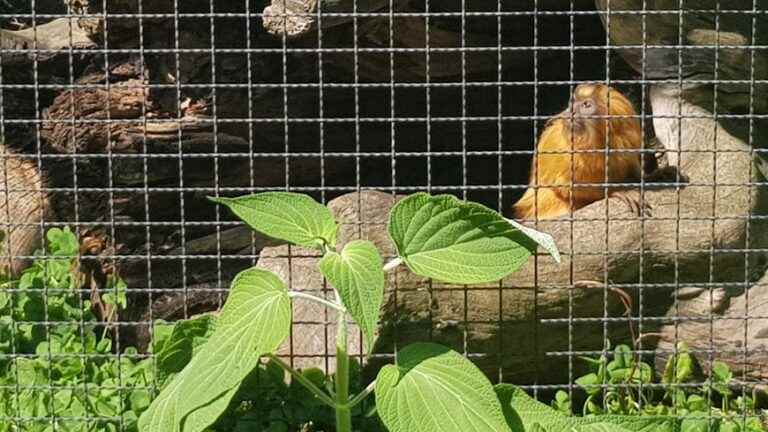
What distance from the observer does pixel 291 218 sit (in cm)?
362

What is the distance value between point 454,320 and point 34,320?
1.56m

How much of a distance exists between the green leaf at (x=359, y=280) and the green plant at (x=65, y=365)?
23.3 inches

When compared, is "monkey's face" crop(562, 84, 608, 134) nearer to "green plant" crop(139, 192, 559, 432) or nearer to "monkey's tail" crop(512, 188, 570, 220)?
"monkey's tail" crop(512, 188, 570, 220)

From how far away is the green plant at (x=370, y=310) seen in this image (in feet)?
11.0

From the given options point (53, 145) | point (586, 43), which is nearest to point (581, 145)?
point (586, 43)

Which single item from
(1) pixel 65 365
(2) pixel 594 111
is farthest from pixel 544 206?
(1) pixel 65 365

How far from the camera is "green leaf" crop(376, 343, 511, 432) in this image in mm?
3326

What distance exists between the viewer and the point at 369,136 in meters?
6.59

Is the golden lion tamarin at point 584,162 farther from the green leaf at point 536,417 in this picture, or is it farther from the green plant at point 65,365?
the green leaf at point 536,417

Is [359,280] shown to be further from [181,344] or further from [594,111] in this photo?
[594,111]

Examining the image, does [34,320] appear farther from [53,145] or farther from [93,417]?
[53,145]

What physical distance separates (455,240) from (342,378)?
51 cm

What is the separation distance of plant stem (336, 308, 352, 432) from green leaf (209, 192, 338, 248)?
0.24m

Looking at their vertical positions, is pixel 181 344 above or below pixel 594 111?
below
